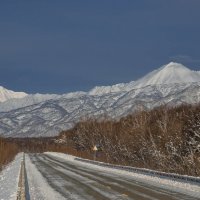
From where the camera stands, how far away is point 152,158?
4634cm

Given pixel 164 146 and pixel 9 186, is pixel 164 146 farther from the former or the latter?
pixel 9 186

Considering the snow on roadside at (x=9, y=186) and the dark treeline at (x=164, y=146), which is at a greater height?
the dark treeline at (x=164, y=146)

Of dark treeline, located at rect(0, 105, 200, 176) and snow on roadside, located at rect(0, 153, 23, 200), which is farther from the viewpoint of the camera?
dark treeline, located at rect(0, 105, 200, 176)

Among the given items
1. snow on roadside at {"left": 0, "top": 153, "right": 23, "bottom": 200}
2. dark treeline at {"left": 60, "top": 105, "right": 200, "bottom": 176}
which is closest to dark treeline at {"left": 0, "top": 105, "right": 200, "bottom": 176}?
dark treeline at {"left": 60, "top": 105, "right": 200, "bottom": 176}

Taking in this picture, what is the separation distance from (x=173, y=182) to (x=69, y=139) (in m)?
114

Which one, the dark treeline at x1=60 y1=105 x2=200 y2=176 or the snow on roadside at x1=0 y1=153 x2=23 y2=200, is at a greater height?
the dark treeline at x1=60 y1=105 x2=200 y2=176

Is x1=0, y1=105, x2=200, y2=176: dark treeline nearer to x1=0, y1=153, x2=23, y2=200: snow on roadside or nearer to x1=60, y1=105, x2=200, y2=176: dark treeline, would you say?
x1=60, y1=105, x2=200, y2=176: dark treeline

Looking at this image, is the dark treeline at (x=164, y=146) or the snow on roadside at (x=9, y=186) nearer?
the snow on roadside at (x=9, y=186)

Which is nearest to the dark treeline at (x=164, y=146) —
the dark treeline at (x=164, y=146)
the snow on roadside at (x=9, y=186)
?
the dark treeline at (x=164, y=146)

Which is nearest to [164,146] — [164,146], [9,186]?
[164,146]

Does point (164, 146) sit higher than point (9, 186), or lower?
higher

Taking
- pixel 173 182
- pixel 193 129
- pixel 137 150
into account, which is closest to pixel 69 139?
pixel 137 150

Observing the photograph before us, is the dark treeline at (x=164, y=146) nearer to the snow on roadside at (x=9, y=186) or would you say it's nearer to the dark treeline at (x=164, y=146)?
the dark treeline at (x=164, y=146)

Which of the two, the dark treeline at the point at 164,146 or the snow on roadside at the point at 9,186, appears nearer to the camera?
the snow on roadside at the point at 9,186
